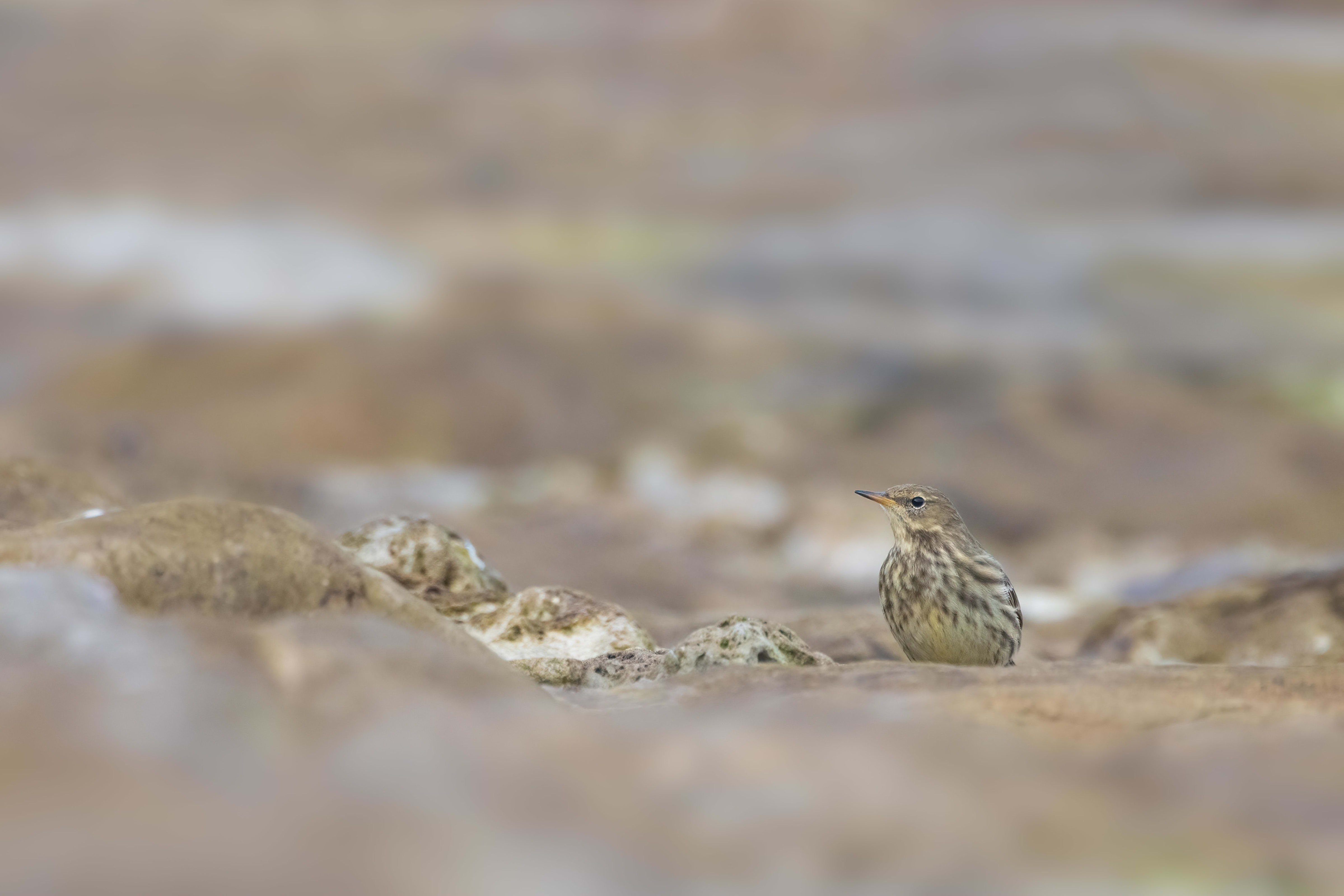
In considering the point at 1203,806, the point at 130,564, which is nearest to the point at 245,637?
the point at 130,564

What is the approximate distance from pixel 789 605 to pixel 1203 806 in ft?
25.1

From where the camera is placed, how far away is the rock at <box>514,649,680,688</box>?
4.10 metres

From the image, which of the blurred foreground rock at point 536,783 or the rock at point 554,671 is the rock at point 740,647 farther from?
the blurred foreground rock at point 536,783

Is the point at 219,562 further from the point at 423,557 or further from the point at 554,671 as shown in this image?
the point at 423,557

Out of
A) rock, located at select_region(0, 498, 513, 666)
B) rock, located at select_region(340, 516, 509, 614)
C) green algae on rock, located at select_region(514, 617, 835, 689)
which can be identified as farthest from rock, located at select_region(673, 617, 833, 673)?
rock, located at select_region(340, 516, 509, 614)

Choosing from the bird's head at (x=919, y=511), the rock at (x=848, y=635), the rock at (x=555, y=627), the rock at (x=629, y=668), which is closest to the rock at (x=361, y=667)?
the rock at (x=629, y=668)

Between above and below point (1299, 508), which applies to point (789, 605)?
below

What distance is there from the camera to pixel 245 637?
2938 millimetres

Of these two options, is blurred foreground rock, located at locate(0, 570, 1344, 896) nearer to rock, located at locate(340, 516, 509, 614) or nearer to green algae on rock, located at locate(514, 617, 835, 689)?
green algae on rock, located at locate(514, 617, 835, 689)

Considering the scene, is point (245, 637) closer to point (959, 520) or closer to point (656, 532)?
point (959, 520)

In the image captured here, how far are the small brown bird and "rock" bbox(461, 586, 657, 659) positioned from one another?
111 centimetres

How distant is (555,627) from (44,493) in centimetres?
235

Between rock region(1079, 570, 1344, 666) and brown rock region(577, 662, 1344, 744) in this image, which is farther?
rock region(1079, 570, 1344, 666)

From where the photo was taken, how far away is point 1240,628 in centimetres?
664
